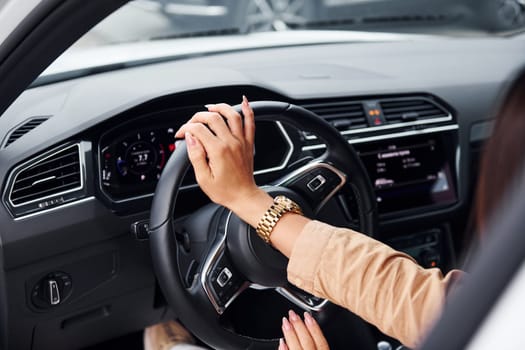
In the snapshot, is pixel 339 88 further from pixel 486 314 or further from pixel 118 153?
pixel 486 314

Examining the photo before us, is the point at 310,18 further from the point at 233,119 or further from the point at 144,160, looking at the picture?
the point at 233,119

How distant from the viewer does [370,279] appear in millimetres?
1168

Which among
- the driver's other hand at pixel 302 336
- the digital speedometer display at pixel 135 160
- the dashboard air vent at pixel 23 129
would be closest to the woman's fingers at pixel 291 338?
the driver's other hand at pixel 302 336

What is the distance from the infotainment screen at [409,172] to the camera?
2.29 m

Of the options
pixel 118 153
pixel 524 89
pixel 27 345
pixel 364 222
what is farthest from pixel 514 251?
pixel 27 345

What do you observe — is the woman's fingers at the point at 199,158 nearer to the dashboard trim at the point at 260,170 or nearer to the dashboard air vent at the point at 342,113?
the dashboard trim at the point at 260,170

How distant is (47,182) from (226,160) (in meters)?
0.57

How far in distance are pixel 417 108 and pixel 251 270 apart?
3.32ft

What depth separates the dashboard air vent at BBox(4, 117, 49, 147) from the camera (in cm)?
168

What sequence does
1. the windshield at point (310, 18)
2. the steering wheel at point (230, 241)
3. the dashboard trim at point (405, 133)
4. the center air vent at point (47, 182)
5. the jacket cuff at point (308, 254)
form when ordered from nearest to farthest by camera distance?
the jacket cuff at point (308, 254), the steering wheel at point (230, 241), the center air vent at point (47, 182), the dashboard trim at point (405, 133), the windshield at point (310, 18)

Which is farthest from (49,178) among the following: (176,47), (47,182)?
(176,47)

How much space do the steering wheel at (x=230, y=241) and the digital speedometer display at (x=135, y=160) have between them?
0.53 feet

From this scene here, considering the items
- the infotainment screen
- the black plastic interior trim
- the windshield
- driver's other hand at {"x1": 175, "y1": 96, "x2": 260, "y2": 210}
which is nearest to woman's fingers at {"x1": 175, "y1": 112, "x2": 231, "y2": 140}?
driver's other hand at {"x1": 175, "y1": 96, "x2": 260, "y2": 210}

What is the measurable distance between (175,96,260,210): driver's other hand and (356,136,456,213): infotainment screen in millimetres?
933
